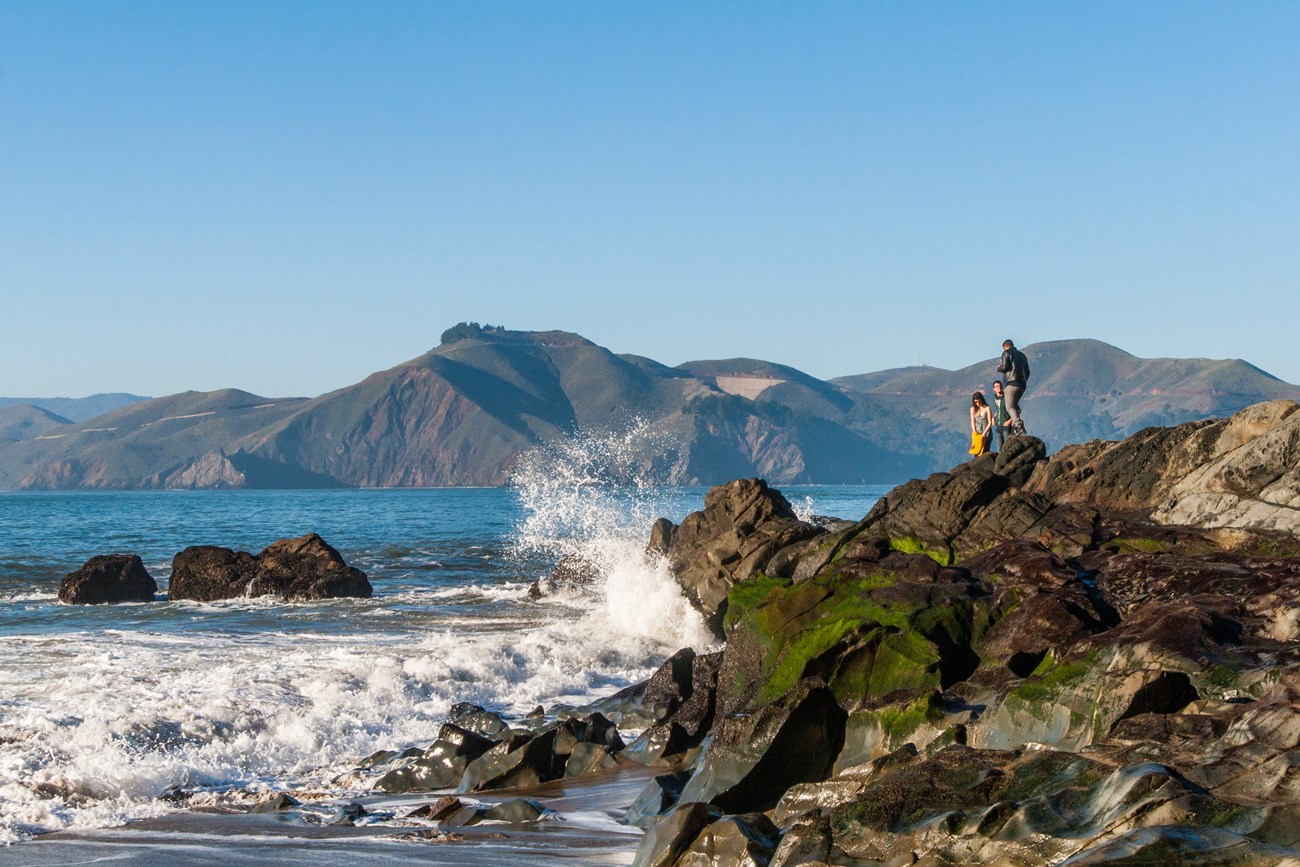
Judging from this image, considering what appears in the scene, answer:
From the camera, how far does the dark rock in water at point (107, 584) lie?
25766mm

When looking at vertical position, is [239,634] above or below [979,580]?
below

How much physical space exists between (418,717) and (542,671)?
9.50 ft

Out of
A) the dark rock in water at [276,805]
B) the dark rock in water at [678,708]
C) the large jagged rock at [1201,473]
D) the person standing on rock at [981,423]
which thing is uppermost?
the person standing on rock at [981,423]

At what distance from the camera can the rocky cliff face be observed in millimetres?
5965

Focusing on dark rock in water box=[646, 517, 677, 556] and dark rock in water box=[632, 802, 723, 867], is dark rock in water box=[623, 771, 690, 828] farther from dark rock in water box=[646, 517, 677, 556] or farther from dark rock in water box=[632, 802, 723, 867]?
dark rock in water box=[646, 517, 677, 556]

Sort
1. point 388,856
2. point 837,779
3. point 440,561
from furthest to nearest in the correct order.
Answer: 1. point 440,561
2. point 388,856
3. point 837,779

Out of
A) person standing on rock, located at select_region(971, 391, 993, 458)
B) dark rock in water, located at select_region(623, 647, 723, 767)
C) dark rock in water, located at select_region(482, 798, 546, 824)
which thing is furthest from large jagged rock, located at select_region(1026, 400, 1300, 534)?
dark rock in water, located at select_region(482, 798, 546, 824)

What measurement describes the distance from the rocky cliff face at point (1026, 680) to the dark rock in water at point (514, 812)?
83 centimetres

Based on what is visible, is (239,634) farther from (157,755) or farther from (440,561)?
(440,561)

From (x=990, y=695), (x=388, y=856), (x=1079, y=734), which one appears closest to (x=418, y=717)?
(x=388, y=856)

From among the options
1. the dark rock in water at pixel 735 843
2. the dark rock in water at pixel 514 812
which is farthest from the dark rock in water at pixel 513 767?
Answer: the dark rock in water at pixel 735 843

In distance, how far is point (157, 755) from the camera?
454 inches

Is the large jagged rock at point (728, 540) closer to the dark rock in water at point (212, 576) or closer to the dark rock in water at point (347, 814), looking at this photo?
the dark rock in water at point (212, 576)

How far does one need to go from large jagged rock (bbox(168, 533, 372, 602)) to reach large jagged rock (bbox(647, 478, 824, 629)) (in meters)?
7.14
